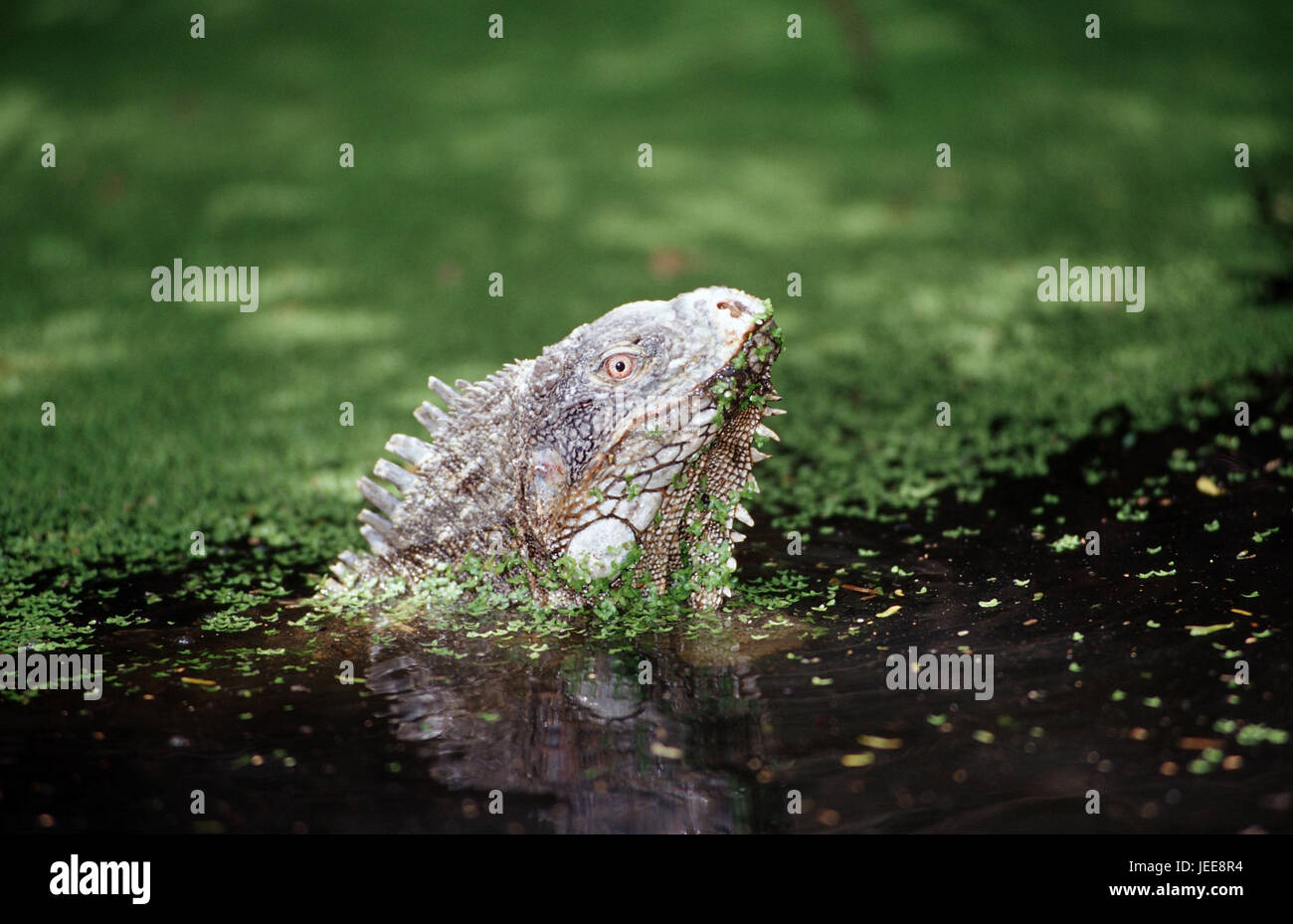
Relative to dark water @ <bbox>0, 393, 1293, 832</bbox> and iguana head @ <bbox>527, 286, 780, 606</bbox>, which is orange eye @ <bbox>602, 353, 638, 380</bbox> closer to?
iguana head @ <bbox>527, 286, 780, 606</bbox>

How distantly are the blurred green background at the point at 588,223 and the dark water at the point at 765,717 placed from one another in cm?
163

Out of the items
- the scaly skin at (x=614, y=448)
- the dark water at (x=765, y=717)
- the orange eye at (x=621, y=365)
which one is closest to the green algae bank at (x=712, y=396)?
the dark water at (x=765, y=717)

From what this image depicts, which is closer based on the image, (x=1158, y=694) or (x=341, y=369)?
(x=1158, y=694)

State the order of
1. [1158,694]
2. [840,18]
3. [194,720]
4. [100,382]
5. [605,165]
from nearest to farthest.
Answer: [1158,694] < [194,720] < [100,382] < [605,165] < [840,18]

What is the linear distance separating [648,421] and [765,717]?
51.7 inches

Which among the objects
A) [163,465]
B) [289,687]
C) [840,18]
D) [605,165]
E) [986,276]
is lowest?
[289,687]

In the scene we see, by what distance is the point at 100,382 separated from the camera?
35.2ft

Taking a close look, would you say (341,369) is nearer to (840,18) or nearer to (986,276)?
(986,276)

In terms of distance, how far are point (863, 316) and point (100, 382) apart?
668 cm

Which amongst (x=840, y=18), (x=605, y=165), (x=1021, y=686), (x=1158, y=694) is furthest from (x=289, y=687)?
(x=840, y=18)

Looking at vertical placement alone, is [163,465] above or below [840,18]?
below

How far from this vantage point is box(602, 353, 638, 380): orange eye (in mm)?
5266

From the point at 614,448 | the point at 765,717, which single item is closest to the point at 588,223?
the point at 614,448
